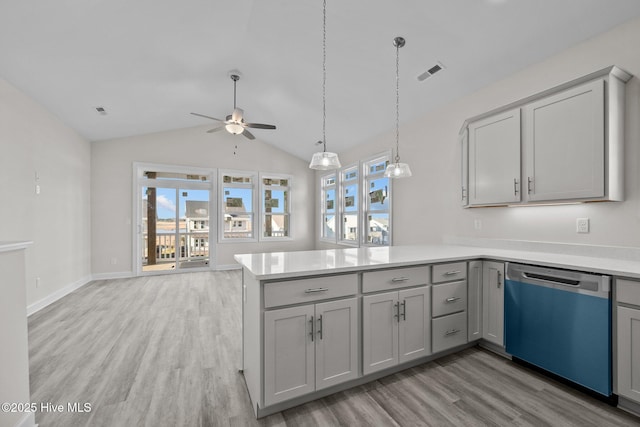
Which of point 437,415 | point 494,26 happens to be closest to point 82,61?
point 494,26

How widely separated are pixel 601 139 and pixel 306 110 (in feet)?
13.0

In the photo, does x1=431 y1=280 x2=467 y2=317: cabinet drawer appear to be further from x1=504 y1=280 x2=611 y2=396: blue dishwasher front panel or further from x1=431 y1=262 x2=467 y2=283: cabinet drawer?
x1=504 y1=280 x2=611 y2=396: blue dishwasher front panel

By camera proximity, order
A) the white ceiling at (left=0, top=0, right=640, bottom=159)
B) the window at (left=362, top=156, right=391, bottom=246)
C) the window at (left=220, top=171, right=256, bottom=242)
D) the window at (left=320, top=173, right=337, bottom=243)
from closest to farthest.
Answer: the white ceiling at (left=0, top=0, right=640, bottom=159)
the window at (left=362, top=156, right=391, bottom=246)
the window at (left=220, top=171, right=256, bottom=242)
the window at (left=320, top=173, right=337, bottom=243)

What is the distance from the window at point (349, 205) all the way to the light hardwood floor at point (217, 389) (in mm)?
3627

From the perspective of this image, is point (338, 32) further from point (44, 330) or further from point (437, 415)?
point (44, 330)

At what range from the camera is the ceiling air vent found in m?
3.07

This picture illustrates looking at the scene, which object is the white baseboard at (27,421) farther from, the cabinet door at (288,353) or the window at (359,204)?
the window at (359,204)

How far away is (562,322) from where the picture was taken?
6.48 ft

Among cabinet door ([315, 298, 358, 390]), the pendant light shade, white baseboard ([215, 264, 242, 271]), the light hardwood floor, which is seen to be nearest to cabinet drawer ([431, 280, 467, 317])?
the light hardwood floor

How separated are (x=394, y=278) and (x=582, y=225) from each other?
5.99ft

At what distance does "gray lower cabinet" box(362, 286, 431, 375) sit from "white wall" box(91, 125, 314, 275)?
535 cm

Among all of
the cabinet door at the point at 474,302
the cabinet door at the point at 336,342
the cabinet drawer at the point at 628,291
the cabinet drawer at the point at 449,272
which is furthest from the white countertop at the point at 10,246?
the cabinet drawer at the point at 628,291

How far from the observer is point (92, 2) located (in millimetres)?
2314

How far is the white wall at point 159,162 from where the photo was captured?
5.53m
